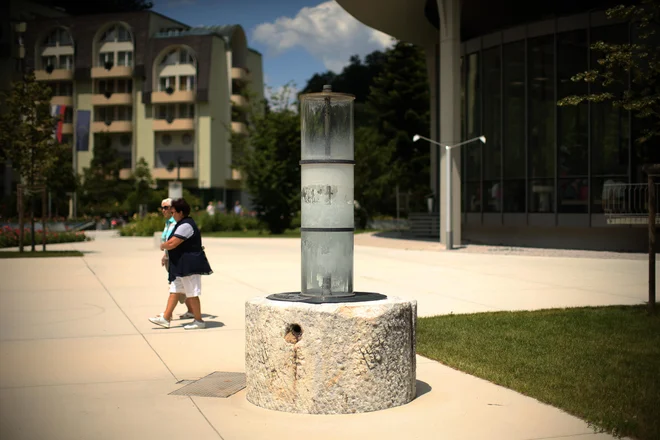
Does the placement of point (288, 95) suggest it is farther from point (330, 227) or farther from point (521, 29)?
point (330, 227)

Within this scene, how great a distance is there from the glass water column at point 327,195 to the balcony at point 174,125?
72454mm

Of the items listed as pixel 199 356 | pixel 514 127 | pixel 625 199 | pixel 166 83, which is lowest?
pixel 199 356

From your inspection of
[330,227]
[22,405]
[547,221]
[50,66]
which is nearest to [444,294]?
[330,227]

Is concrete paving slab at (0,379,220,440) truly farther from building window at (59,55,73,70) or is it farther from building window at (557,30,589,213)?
building window at (59,55,73,70)

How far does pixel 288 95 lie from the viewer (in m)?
57.4

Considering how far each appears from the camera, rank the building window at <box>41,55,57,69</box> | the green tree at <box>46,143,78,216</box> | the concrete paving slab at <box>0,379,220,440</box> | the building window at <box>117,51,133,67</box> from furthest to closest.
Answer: the building window at <box>41,55,57,69</box> → the building window at <box>117,51,133,67</box> → the green tree at <box>46,143,78,216</box> → the concrete paving slab at <box>0,379,220,440</box>

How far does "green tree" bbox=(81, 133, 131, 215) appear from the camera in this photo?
69819 mm

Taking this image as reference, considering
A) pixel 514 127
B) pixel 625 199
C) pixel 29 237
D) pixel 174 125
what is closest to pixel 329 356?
pixel 625 199

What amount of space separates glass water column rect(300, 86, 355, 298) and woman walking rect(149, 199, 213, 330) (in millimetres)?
3766

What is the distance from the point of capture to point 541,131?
3419 cm

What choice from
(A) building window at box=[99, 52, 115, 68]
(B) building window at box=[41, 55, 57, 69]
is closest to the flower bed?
(A) building window at box=[99, 52, 115, 68]

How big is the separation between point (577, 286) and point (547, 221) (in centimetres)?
1720

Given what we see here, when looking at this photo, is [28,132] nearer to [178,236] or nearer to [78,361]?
[178,236]

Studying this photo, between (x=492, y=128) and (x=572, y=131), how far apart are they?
16.9 feet
